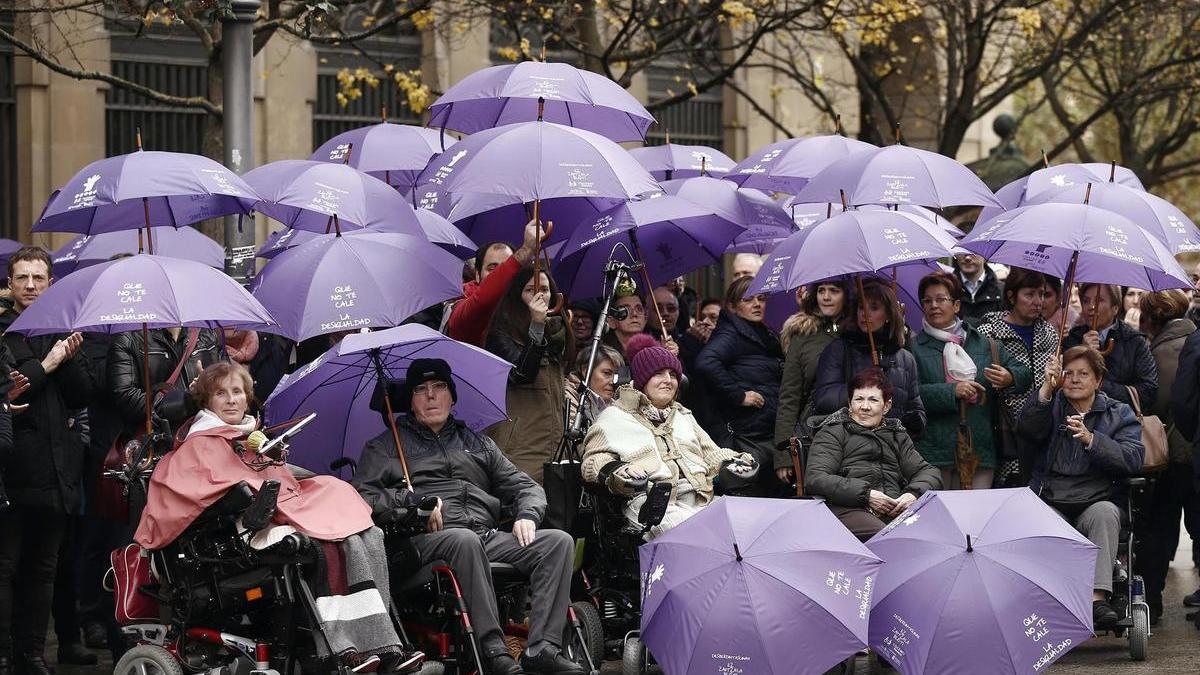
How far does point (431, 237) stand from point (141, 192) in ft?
6.40

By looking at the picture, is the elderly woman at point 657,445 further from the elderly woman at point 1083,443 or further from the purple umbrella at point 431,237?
the elderly woman at point 1083,443

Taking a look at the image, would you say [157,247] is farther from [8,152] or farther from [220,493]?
A: [8,152]

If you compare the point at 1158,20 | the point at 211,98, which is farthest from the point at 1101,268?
the point at 1158,20

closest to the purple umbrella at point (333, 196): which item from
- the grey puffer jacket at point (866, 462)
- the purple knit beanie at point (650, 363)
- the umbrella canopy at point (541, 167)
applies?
the umbrella canopy at point (541, 167)

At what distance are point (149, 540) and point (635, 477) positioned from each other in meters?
2.54

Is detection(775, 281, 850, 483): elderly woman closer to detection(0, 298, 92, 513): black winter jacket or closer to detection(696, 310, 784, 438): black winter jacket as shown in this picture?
detection(696, 310, 784, 438): black winter jacket

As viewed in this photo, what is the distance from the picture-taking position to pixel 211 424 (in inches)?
362

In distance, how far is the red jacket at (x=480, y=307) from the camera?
1057cm

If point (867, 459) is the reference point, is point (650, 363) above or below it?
above

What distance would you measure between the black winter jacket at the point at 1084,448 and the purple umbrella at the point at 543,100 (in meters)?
3.16

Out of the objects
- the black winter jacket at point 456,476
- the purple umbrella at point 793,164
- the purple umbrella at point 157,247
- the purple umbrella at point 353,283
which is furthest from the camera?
the purple umbrella at point 793,164

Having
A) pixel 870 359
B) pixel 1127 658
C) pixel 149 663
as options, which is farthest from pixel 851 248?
Answer: pixel 149 663

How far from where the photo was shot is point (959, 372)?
11672 mm

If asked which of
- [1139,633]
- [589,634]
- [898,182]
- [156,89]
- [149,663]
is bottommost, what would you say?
[1139,633]
